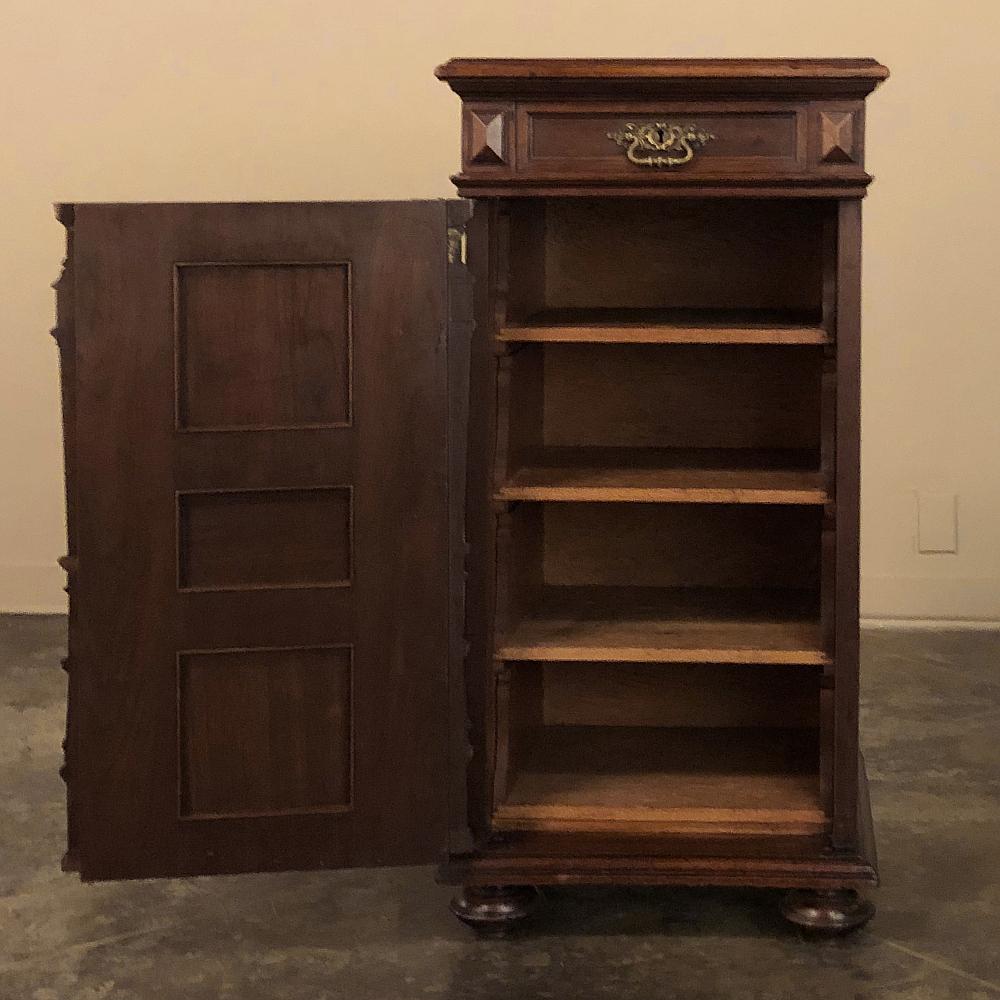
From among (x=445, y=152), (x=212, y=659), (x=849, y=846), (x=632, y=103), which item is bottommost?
(x=849, y=846)

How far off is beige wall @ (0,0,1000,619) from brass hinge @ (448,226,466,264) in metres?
2.22

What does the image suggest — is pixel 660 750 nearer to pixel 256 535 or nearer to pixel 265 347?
pixel 256 535

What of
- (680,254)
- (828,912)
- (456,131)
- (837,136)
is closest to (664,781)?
(828,912)

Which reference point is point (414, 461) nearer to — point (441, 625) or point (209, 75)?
point (441, 625)

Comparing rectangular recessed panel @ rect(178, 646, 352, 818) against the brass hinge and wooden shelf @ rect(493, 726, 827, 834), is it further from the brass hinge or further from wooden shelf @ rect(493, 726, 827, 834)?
the brass hinge

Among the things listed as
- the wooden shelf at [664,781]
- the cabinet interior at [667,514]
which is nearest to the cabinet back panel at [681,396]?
the cabinet interior at [667,514]

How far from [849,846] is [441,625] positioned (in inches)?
27.4

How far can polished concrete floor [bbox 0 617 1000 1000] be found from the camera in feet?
6.59

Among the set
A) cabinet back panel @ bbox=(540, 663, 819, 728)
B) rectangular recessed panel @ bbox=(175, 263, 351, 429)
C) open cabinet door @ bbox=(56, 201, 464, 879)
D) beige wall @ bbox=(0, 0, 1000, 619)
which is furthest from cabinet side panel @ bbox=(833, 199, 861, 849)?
beige wall @ bbox=(0, 0, 1000, 619)

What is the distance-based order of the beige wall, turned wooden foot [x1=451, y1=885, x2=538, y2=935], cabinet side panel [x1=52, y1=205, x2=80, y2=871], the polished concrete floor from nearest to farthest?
cabinet side panel [x1=52, y1=205, x2=80, y2=871] → the polished concrete floor → turned wooden foot [x1=451, y1=885, x2=538, y2=935] → the beige wall

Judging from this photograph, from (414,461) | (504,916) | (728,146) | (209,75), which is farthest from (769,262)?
(209,75)

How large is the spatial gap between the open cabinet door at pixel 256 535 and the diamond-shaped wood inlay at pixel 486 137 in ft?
0.40

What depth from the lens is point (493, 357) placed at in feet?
6.71

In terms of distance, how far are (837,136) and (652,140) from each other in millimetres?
252
